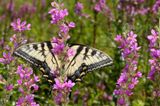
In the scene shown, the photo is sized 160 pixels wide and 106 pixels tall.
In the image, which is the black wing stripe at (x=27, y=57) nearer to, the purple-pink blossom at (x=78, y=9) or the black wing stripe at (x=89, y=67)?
the black wing stripe at (x=89, y=67)

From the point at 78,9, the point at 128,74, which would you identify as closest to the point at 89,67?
the point at 128,74

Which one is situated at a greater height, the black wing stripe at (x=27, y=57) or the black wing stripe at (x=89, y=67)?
the black wing stripe at (x=27, y=57)

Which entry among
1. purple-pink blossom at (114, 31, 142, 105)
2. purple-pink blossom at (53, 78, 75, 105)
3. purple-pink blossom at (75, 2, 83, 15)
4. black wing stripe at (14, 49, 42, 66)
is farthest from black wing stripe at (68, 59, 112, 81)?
purple-pink blossom at (75, 2, 83, 15)

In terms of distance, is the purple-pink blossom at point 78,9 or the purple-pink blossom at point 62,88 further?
the purple-pink blossom at point 78,9

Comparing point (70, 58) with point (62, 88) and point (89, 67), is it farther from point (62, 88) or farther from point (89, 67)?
point (62, 88)

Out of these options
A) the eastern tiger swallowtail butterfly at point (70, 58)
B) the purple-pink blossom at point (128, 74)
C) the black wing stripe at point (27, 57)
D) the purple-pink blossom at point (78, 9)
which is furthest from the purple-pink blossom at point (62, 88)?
the purple-pink blossom at point (78, 9)

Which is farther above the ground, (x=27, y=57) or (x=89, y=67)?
(x=27, y=57)

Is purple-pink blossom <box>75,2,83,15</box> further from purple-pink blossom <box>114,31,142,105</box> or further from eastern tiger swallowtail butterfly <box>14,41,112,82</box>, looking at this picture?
purple-pink blossom <box>114,31,142,105</box>

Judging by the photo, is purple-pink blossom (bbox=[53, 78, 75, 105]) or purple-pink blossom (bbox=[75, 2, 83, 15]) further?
purple-pink blossom (bbox=[75, 2, 83, 15])

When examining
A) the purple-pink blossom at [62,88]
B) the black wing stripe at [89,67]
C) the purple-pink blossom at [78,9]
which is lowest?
the purple-pink blossom at [62,88]
